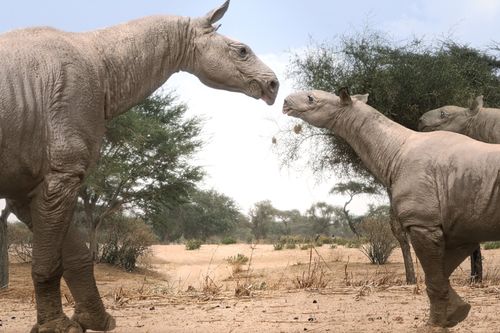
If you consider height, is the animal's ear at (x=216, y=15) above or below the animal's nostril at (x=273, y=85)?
above

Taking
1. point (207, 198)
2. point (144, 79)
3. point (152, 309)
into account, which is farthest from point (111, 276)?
point (207, 198)

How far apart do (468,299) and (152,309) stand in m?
4.03

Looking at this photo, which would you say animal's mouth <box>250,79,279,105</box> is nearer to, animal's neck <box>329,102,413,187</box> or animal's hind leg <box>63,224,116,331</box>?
animal's neck <box>329,102,413,187</box>

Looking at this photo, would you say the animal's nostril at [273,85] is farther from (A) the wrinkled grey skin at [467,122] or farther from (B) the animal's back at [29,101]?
Result: (A) the wrinkled grey skin at [467,122]

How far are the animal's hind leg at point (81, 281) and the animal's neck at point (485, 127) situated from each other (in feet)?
21.1

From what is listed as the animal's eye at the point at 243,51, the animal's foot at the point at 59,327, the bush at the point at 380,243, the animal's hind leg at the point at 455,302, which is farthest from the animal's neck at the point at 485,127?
the bush at the point at 380,243

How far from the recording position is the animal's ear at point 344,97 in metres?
6.20

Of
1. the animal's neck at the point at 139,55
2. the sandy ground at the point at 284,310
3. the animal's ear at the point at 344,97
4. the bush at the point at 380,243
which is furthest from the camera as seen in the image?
the bush at the point at 380,243

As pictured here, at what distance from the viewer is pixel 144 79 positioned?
520 cm

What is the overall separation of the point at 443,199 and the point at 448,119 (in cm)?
469

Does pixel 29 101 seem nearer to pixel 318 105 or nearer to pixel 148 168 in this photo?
pixel 318 105

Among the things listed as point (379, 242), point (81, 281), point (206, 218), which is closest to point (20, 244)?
point (379, 242)

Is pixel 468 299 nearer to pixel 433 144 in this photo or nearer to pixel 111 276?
pixel 433 144

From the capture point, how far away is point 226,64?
206 inches
